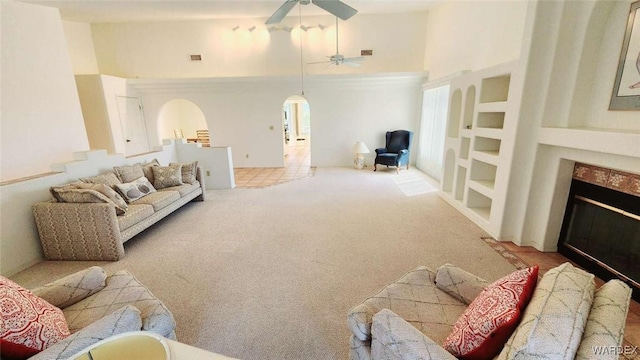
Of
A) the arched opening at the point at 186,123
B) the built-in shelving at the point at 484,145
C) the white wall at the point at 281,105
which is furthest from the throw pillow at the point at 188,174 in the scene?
the arched opening at the point at 186,123

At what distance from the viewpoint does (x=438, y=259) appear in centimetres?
275

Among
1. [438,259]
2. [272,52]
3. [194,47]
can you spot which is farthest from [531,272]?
[194,47]

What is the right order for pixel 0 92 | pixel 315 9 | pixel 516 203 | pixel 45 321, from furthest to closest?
pixel 315 9 → pixel 0 92 → pixel 516 203 → pixel 45 321

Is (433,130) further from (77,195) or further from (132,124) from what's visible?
(132,124)

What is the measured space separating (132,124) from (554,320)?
8800mm

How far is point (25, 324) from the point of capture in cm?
107

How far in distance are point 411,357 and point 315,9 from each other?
23.0 ft

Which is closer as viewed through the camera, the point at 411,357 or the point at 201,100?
the point at 411,357

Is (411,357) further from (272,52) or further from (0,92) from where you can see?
(272,52)

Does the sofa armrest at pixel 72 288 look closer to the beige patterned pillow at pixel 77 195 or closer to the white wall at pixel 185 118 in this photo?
the beige patterned pillow at pixel 77 195

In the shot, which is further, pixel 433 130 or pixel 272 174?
pixel 272 174

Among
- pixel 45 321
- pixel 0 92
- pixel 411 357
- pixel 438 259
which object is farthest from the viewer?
pixel 0 92

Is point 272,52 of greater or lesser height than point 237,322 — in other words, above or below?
above

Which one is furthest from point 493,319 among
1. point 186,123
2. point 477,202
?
point 186,123
